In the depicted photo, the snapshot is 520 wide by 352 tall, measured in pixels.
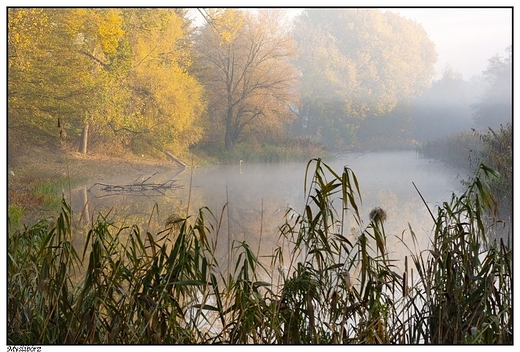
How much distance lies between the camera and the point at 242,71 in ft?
10.8

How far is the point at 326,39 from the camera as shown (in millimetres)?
3256

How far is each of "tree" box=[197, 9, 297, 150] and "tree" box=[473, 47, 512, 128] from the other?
911mm

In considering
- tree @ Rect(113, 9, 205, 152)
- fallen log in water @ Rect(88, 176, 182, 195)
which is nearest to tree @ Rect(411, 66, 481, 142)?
tree @ Rect(113, 9, 205, 152)

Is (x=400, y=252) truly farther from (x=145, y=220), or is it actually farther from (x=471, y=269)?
(x=145, y=220)

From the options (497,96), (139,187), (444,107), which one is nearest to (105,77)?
(139,187)

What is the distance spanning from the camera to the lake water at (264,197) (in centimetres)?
325

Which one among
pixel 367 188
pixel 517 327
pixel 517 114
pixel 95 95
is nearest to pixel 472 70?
pixel 517 114

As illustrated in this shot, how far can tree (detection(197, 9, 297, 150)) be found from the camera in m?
3.26

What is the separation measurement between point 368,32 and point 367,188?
0.74 metres

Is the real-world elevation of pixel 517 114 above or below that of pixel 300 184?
above

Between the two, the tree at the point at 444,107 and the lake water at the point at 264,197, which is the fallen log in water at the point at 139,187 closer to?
the lake water at the point at 264,197

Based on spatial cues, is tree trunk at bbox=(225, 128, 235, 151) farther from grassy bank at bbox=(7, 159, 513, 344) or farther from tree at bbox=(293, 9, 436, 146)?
grassy bank at bbox=(7, 159, 513, 344)

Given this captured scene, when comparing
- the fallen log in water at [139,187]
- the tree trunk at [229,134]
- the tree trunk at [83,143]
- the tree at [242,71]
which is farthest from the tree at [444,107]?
the tree trunk at [83,143]

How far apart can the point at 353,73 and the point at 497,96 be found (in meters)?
0.68
